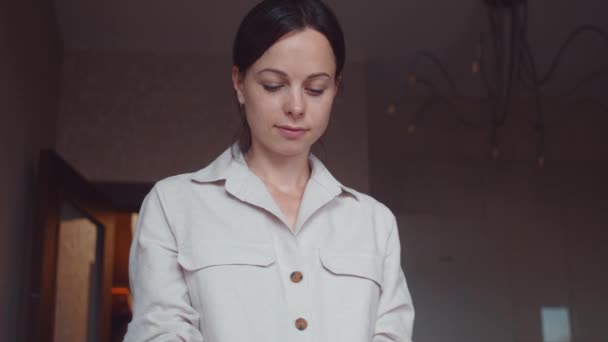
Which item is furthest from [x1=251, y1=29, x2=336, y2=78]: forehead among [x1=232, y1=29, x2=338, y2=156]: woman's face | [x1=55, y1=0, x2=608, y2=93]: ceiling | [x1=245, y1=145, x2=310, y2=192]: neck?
[x1=55, y1=0, x2=608, y2=93]: ceiling

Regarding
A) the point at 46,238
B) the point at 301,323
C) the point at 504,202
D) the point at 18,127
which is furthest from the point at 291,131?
the point at 504,202

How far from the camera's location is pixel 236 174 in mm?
1287

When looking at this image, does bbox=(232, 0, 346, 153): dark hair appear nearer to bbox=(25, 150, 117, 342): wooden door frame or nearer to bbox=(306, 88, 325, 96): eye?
Answer: bbox=(306, 88, 325, 96): eye

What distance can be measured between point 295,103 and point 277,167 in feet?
0.56

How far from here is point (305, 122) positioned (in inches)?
48.1

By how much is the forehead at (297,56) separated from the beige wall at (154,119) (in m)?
2.94

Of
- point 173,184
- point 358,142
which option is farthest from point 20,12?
point 173,184

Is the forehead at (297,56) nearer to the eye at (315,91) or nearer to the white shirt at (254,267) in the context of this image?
the eye at (315,91)

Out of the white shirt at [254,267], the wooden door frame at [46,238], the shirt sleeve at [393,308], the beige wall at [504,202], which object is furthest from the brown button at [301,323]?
the beige wall at [504,202]

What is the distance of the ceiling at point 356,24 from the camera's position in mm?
3943

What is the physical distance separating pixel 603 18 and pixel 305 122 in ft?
11.5

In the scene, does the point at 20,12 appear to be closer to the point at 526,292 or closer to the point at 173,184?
the point at 173,184

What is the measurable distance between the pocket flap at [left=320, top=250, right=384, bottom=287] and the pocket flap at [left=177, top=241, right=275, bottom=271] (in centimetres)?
9

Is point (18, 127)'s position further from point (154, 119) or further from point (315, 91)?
point (315, 91)
